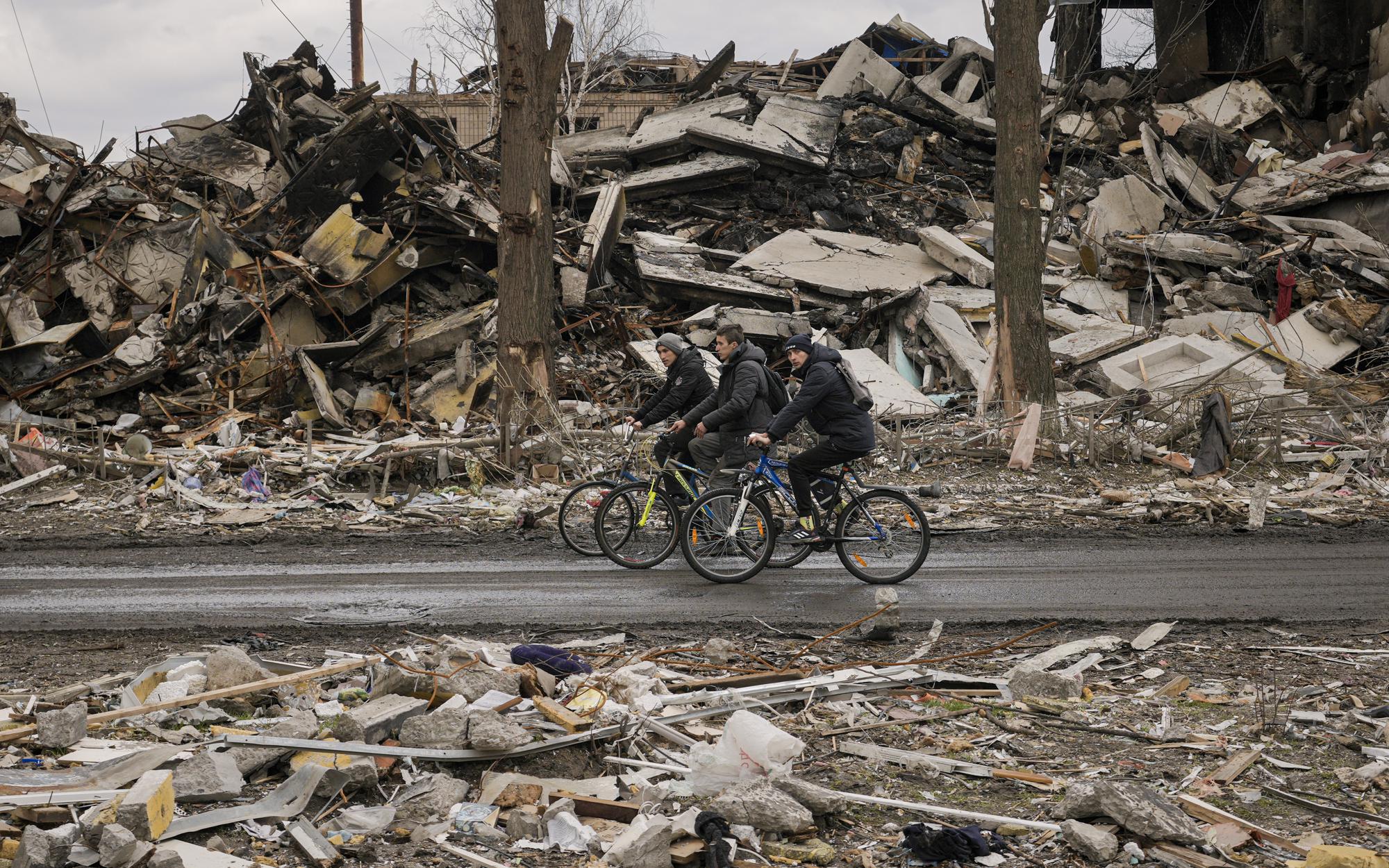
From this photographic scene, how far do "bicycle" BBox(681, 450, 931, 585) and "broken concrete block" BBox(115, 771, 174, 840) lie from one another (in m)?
5.47

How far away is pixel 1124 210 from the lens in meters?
22.5

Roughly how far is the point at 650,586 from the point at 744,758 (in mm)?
4476

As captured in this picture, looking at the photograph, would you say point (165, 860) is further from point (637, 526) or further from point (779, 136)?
point (779, 136)

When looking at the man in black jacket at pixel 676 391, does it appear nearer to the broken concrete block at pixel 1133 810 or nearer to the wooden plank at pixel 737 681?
the wooden plank at pixel 737 681

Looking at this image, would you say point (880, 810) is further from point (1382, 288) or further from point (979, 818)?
point (1382, 288)

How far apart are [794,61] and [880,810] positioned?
27.9m

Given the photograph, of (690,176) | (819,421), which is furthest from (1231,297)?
(819,421)

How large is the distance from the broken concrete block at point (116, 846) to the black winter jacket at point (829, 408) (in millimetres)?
6039

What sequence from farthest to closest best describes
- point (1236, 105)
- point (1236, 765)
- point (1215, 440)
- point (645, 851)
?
point (1236, 105)
point (1215, 440)
point (1236, 765)
point (645, 851)

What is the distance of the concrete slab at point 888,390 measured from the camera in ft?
53.4

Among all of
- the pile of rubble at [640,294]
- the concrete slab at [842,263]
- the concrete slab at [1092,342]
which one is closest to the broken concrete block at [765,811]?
the pile of rubble at [640,294]

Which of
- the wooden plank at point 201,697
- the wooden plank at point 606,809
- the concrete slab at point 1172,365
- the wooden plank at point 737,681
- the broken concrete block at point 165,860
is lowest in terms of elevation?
the wooden plank at point 606,809

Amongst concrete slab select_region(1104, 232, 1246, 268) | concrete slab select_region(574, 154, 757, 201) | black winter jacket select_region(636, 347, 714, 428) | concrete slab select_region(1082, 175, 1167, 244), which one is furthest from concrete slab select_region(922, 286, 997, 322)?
black winter jacket select_region(636, 347, 714, 428)

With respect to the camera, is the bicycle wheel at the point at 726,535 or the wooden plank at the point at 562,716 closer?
the wooden plank at the point at 562,716
